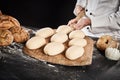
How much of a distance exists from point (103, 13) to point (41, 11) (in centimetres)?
49

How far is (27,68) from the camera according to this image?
4.24ft

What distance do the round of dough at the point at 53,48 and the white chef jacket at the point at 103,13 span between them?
0.50 metres

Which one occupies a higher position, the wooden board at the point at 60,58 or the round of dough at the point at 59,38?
the round of dough at the point at 59,38

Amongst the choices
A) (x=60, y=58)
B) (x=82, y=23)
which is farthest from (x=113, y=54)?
(x=82, y=23)

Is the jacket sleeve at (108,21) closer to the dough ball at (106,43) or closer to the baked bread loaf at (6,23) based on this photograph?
the dough ball at (106,43)

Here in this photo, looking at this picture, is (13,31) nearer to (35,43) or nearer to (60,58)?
(35,43)

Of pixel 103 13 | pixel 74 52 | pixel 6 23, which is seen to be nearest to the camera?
pixel 74 52

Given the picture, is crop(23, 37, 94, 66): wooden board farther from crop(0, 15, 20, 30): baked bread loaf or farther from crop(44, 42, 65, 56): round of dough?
crop(0, 15, 20, 30): baked bread loaf

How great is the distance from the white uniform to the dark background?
120mm

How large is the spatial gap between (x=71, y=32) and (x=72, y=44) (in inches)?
6.1

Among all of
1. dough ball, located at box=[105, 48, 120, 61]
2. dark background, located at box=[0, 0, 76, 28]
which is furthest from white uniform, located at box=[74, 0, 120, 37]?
dough ball, located at box=[105, 48, 120, 61]

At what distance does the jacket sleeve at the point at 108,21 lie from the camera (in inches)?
70.5

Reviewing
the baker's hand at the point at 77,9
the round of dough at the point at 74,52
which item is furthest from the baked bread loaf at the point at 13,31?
the baker's hand at the point at 77,9

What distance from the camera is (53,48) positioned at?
139 cm
